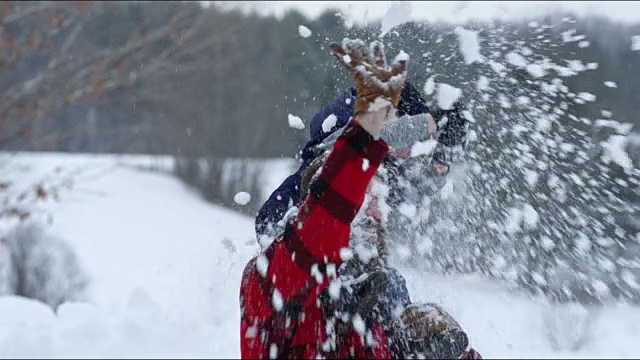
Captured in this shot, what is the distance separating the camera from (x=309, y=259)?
1.52m

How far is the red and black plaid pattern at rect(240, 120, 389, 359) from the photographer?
1522 millimetres

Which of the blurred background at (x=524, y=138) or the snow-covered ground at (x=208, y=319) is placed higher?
the blurred background at (x=524, y=138)

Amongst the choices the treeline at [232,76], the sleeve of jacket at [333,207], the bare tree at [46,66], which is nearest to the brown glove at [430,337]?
the sleeve of jacket at [333,207]

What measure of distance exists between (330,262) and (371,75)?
371 millimetres

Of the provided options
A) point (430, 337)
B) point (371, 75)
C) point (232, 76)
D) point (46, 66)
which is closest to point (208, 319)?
point (46, 66)

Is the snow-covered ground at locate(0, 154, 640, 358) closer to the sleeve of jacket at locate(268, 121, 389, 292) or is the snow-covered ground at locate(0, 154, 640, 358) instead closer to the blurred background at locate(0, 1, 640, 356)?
the blurred background at locate(0, 1, 640, 356)

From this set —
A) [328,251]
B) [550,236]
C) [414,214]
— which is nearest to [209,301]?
[550,236]

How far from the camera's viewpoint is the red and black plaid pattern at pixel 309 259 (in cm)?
152

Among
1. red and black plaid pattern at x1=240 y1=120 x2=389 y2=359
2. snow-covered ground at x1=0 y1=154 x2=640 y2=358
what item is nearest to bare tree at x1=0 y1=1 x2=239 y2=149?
snow-covered ground at x1=0 y1=154 x2=640 y2=358

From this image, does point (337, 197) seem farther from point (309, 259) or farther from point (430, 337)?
point (430, 337)

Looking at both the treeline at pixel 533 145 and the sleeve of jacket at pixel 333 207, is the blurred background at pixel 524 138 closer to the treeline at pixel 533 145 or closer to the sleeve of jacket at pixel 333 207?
the treeline at pixel 533 145

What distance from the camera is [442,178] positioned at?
2.07m

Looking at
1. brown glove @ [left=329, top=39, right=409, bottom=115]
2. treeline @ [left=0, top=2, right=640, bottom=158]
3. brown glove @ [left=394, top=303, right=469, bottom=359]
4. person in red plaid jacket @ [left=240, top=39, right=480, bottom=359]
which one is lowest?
treeline @ [left=0, top=2, right=640, bottom=158]

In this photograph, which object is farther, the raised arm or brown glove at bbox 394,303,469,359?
brown glove at bbox 394,303,469,359
